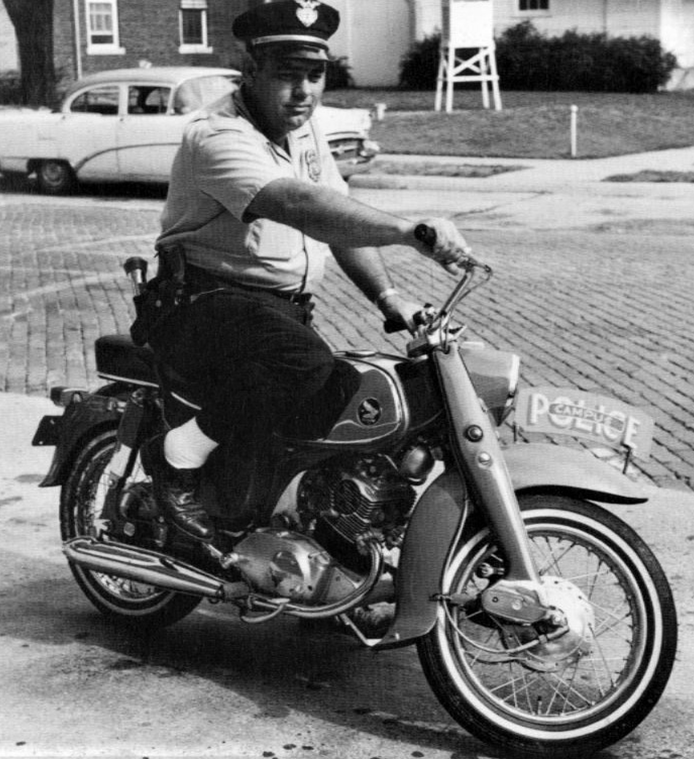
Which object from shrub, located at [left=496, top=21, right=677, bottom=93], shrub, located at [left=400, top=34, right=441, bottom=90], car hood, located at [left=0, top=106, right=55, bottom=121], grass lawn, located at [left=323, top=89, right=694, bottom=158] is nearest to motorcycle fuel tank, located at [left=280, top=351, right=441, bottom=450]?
car hood, located at [left=0, top=106, right=55, bottom=121]

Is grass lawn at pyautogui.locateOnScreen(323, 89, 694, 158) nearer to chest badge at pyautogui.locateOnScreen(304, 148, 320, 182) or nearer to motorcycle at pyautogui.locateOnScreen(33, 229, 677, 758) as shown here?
chest badge at pyautogui.locateOnScreen(304, 148, 320, 182)

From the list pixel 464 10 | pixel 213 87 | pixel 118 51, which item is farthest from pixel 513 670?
pixel 118 51

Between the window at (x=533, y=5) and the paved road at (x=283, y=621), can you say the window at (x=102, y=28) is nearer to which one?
the window at (x=533, y=5)

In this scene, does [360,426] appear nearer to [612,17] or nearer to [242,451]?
[242,451]

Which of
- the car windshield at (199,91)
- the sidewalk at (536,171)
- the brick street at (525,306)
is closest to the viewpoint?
the brick street at (525,306)

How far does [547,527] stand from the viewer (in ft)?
12.1

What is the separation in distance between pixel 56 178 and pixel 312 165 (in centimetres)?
1497

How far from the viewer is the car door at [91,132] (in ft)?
59.6

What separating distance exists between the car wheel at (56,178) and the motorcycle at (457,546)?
14.9 meters

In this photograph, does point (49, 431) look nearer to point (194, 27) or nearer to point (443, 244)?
point (443, 244)

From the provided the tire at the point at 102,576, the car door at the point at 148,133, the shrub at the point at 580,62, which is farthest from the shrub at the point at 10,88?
the tire at the point at 102,576

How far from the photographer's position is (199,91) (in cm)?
1827

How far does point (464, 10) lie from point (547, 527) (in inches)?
1023

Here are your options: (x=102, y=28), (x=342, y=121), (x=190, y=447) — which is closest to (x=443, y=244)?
(x=190, y=447)
